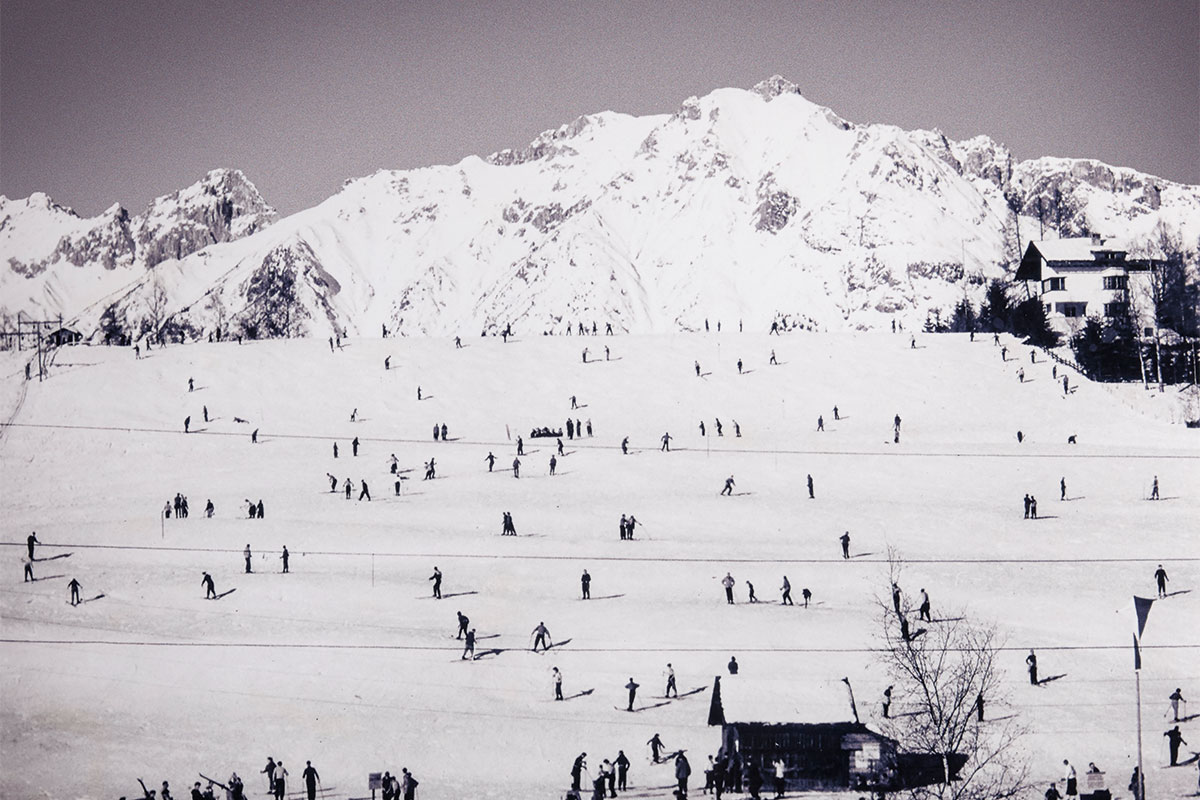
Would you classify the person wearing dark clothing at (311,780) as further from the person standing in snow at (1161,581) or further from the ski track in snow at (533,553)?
the person standing in snow at (1161,581)

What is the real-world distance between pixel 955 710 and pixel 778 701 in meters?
6.78

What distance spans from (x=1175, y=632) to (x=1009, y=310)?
6104 cm

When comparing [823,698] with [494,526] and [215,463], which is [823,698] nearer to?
[494,526]

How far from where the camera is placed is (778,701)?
106ft

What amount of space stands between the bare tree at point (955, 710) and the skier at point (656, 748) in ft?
17.9

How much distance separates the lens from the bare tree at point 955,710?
1013 inches

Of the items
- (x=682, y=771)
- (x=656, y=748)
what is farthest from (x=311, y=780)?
(x=682, y=771)

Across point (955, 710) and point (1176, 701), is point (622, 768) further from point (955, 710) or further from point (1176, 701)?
point (1176, 701)

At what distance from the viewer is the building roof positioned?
31078mm

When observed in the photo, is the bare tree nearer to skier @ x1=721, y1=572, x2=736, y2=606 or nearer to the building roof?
the building roof

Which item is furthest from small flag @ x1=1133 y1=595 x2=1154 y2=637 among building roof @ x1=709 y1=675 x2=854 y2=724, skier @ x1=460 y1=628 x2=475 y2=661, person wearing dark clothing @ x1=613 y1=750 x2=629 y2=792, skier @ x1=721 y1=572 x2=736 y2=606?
skier @ x1=460 y1=628 x2=475 y2=661

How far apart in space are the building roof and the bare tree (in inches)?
58.0

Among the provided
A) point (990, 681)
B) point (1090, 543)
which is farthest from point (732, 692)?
point (1090, 543)

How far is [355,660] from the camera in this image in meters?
35.6
